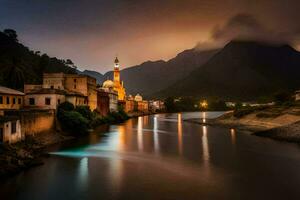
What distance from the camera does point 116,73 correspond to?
118 metres

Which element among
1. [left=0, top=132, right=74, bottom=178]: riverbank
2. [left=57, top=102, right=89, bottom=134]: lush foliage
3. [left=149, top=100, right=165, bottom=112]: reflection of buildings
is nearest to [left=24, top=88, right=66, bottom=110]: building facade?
[left=57, top=102, right=89, bottom=134]: lush foliage

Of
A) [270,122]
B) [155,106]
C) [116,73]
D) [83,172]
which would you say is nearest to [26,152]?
[83,172]

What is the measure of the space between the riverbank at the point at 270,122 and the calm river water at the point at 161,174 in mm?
7163

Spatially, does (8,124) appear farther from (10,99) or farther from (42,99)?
(42,99)

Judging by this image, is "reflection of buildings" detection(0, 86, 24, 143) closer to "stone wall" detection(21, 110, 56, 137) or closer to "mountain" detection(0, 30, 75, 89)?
"stone wall" detection(21, 110, 56, 137)

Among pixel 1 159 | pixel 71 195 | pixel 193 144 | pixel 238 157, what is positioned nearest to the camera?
pixel 71 195

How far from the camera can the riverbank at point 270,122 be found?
40.0 metres

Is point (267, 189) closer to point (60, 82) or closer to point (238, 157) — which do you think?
point (238, 157)

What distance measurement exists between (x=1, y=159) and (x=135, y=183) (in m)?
9.56

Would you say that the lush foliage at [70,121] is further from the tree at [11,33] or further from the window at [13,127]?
the tree at [11,33]

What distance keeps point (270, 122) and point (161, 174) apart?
125 ft

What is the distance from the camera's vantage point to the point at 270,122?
174 ft

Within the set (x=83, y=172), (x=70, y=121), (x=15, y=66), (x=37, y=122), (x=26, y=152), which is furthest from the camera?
(x=15, y=66)

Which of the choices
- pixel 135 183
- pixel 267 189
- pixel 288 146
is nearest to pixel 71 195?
pixel 135 183
